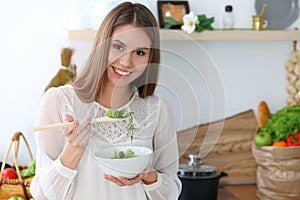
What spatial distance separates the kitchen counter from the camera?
194 cm

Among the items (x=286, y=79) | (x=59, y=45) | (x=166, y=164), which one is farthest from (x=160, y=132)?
(x=286, y=79)

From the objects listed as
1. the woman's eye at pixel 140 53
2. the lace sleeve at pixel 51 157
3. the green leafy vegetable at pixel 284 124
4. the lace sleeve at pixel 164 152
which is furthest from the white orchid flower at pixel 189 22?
the woman's eye at pixel 140 53

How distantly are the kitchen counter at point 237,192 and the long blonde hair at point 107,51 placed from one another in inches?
33.0

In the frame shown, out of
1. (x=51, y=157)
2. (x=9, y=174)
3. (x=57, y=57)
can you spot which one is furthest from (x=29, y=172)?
(x=51, y=157)

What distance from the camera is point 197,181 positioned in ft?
5.88

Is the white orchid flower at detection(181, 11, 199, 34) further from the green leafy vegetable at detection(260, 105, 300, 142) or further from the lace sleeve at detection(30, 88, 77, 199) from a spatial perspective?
the lace sleeve at detection(30, 88, 77, 199)

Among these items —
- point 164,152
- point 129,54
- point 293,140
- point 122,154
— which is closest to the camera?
point 129,54

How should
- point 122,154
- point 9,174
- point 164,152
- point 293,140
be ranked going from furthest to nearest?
point 293,140 < point 9,174 < point 164,152 < point 122,154

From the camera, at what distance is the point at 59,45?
201cm

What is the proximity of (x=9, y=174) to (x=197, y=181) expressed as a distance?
1.94 feet

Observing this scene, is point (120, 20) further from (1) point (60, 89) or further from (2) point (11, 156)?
(2) point (11, 156)

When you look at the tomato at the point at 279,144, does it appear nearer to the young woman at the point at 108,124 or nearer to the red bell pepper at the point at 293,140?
the red bell pepper at the point at 293,140

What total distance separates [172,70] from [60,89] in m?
0.28

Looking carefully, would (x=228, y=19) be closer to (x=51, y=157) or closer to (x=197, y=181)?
(x=197, y=181)
